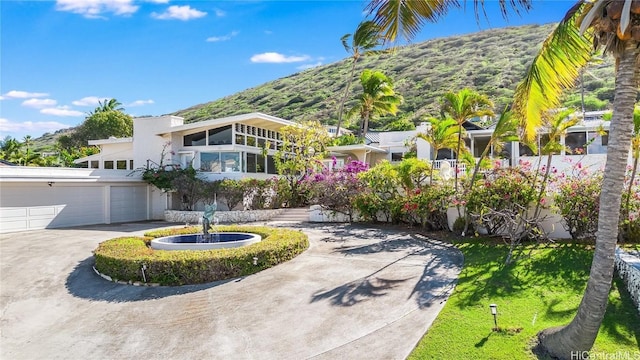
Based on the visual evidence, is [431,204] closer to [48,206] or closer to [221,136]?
[221,136]

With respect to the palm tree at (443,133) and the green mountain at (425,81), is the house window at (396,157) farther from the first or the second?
the palm tree at (443,133)

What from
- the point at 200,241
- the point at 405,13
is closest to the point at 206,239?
the point at 200,241

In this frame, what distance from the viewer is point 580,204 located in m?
11.1

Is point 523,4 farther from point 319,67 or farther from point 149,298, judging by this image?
point 319,67

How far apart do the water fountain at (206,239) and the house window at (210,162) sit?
10.00 m

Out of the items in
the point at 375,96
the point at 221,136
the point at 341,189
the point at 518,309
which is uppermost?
the point at 375,96

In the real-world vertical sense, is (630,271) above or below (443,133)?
below

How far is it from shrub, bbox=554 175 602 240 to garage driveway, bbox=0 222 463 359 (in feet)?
11.5

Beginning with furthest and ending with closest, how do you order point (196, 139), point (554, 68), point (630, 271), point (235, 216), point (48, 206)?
point (196, 139)
point (235, 216)
point (48, 206)
point (630, 271)
point (554, 68)

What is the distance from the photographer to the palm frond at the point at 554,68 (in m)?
6.27

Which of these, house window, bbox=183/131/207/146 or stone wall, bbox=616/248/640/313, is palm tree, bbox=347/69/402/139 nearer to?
house window, bbox=183/131/207/146

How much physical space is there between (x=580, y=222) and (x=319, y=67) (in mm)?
81538

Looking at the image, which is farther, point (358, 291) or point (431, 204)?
point (431, 204)

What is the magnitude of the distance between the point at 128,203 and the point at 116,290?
48.1ft
